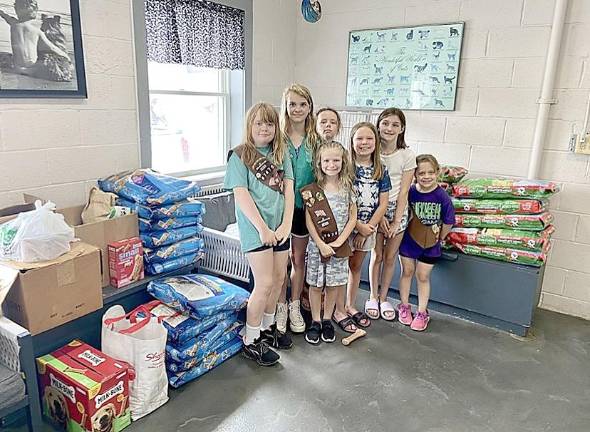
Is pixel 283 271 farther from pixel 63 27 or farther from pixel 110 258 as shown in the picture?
pixel 63 27

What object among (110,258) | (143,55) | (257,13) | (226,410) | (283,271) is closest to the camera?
(226,410)

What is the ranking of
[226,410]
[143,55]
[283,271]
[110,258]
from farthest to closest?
[143,55]
[283,271]
[110,258]
[226,410]

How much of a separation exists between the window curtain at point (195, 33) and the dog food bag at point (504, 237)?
6.70 feet

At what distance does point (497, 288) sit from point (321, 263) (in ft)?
3.76

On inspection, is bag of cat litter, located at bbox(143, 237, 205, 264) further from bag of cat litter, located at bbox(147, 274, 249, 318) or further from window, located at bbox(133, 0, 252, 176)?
window, located at bbox(133, 0, 252, 176)

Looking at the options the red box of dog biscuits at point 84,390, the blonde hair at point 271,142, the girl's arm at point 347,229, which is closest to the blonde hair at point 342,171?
the girl's arm at point 347,229

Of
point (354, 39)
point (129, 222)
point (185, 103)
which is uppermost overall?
point (354, 39)

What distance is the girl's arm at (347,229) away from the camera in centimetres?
250

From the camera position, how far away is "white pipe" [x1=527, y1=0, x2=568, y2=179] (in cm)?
283

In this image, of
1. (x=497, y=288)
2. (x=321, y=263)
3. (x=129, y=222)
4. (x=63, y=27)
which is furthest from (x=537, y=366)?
(x=63, y=27)

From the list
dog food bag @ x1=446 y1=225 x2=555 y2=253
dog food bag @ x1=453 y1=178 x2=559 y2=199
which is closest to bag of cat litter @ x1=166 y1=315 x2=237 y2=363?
dog food bag @ x1=446 y1=225 x2=555 y2=253

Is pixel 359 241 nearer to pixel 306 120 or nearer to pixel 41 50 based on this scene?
pixel 306 120

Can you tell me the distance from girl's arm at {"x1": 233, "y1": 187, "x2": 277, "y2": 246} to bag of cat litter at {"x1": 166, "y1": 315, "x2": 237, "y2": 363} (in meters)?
0.52

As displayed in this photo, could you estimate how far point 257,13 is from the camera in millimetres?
3545
